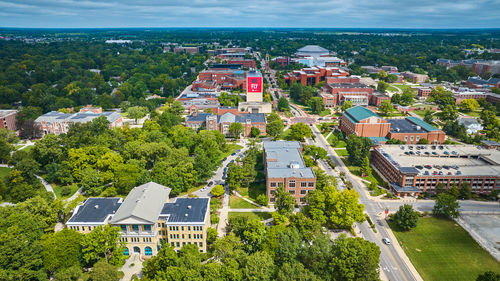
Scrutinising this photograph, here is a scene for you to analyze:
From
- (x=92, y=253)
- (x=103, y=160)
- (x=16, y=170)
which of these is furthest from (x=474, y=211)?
(x=16, y=170)

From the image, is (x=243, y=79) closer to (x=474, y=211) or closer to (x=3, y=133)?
(x=3, y=133)

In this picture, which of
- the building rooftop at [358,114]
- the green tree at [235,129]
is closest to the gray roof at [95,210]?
the green tree at [235,129]

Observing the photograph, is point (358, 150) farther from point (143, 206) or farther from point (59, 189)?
point (59, 189)

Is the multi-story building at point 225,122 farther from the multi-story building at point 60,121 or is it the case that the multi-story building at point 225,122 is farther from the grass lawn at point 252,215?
the grass lawn at point 252,215

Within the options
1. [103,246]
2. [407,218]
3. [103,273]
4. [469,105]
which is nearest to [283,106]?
[469,105]

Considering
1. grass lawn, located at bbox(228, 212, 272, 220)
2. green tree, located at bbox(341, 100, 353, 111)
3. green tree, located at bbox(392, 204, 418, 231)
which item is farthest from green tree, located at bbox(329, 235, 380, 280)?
green tree, located at bbox(341, 100, 353, 111)

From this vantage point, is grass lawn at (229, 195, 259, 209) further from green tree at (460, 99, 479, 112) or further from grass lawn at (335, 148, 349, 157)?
green tree at (460, 99, 479, 112)
